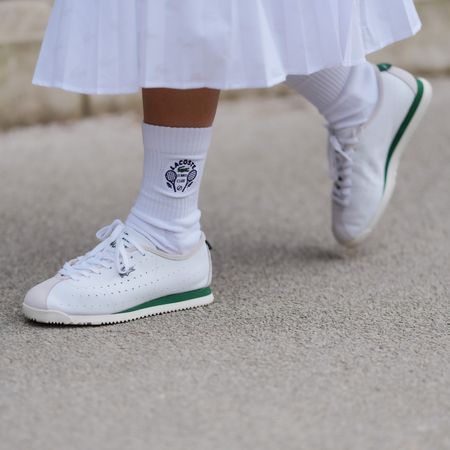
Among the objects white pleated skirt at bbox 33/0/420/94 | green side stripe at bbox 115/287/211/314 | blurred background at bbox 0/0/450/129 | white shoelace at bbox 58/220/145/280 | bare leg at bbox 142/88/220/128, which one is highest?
white pleated skirt at bbox 33/0/420/94

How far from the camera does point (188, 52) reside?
1130 millimetres

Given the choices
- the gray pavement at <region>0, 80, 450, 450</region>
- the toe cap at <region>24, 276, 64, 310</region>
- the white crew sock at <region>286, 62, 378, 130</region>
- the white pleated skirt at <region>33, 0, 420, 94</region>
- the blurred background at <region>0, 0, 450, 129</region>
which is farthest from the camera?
the blurred background at <region>0, 0, 450, 129</region>

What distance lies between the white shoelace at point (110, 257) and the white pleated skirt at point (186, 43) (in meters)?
0.23

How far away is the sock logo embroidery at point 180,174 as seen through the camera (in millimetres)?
1271

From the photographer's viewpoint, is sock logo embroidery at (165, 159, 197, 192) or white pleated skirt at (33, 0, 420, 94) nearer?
white pleated skirt at (33, 0, 420, 94)

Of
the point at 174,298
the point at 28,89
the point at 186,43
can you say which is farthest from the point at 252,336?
the point at 28,89

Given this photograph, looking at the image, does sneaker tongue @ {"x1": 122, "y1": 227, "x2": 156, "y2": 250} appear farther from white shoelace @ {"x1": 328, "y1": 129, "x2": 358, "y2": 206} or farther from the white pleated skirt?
white shoelace @ {"x1": 328, "y1": 129, "x2": 358, "y2": 206}

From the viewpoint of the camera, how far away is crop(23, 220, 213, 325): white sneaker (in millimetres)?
1234

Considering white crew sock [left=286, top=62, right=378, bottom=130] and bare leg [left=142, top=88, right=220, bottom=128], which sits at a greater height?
bare leg [left=142, top=88, right=220, bottom=128]

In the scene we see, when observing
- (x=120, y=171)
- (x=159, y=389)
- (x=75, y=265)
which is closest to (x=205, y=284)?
(x=75, y=265)

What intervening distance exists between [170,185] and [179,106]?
0.11 m

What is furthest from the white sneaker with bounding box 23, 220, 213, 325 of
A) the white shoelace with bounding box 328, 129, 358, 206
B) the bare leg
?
the white shoelace with bounding box 328, 129, 358, 206

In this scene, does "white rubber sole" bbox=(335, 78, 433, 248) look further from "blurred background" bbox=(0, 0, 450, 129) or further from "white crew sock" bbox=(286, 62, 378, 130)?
"blurred background" bbox=(0, 0, 450, 129)

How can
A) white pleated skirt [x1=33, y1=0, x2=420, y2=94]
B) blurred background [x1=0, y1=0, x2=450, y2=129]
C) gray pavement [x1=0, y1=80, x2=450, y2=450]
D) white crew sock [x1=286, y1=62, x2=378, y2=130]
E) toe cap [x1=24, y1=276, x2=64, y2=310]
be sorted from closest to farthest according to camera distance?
gray pavement [x1=0, y1=80, x2=450, y2=450] < white pleated skirt [x1=33, y1=0, x2=420, y2=94] < toe cap [x1=24, y1=276, x2=64, y2=310] < white crew sock [x1=286, y1=62, x2=378, y2=130] < blurred background [x1=0, y1=0, x2=450, y2=129]
